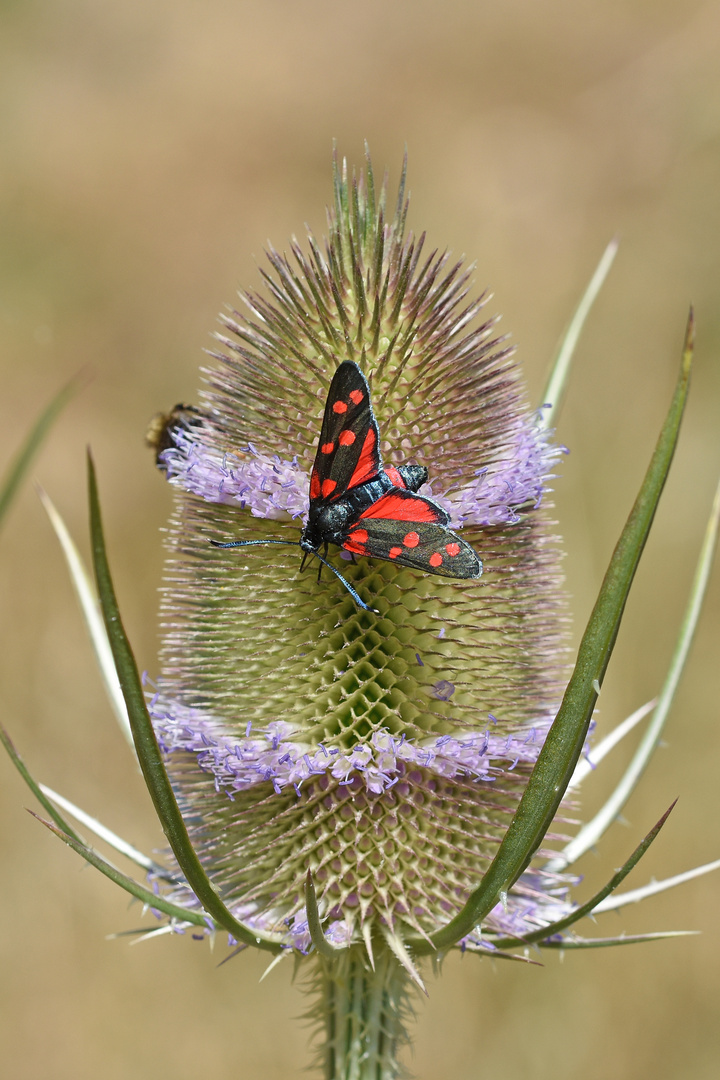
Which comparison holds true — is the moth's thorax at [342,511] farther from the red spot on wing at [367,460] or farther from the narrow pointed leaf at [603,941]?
the narrow pointed leaf at [603,941]

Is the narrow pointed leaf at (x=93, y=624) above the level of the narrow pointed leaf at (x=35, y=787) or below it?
above

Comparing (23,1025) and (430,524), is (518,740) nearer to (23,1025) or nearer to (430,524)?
(430,524)

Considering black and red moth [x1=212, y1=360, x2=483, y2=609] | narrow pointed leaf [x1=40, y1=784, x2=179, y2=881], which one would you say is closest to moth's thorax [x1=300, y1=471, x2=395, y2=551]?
black and red moth [x1=212, y1=360, x2=483, y2=609]

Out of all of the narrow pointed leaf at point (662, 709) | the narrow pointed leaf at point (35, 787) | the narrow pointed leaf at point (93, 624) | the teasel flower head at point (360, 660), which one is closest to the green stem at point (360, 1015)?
the teasel flower head at point (360, 660)

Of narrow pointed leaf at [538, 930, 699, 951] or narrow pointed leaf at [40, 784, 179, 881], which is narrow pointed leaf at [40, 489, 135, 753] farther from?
narrow pointed leaf at [538, 930, 699, 951]

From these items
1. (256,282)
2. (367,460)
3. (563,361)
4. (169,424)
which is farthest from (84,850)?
(256,282)

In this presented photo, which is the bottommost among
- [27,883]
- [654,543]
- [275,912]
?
[27,883]

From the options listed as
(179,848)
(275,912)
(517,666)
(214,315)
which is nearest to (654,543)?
(214,315)
